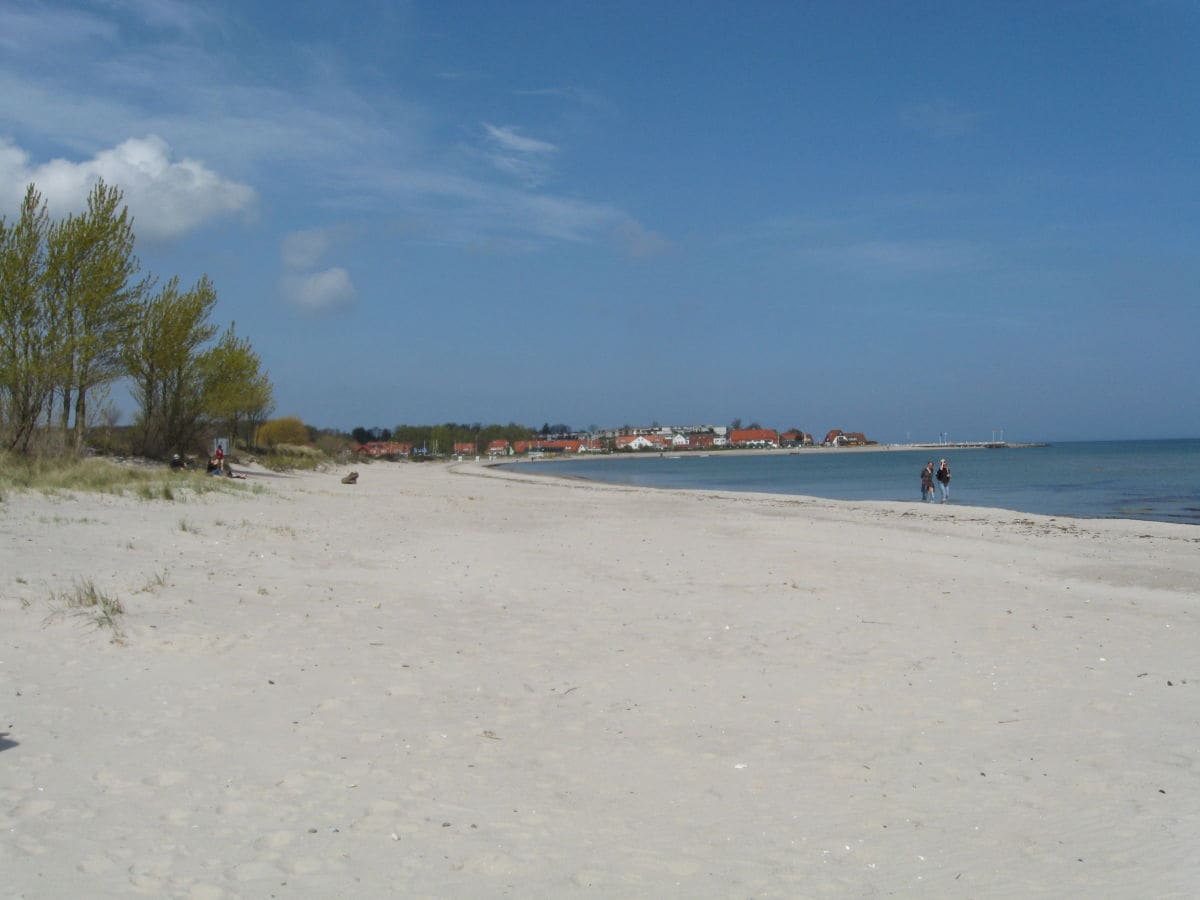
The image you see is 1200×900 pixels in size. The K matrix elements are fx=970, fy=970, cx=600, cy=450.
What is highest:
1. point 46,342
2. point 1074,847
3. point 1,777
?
point 46,342

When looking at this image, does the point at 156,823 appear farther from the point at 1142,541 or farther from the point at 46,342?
the point at 46,342

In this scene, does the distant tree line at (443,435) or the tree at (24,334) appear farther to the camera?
the distant tree line at (443,435)

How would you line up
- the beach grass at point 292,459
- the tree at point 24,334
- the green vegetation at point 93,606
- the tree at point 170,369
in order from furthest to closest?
the beach grass at point 292,459
the tree at point 170,369
the tree at point 24,334
the green vegetation at point 93,606

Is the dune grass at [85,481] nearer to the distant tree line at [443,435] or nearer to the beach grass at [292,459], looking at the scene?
the beach grass at [292,459]

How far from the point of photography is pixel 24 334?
24.7 m

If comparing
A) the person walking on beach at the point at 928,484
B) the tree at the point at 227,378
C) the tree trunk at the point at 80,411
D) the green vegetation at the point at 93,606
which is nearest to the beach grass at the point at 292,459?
the tree at the point at 227,378

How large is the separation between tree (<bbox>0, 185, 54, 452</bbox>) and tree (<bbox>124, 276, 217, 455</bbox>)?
5715 mm

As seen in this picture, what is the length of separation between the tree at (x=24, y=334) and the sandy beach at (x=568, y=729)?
12.8 meters

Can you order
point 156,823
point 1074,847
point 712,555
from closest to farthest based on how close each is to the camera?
point 156,823 → point 1074,847 → point 712,555

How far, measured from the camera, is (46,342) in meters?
25.0

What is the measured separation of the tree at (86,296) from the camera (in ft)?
82.9

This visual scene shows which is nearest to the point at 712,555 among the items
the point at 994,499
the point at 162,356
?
the point at 162,356

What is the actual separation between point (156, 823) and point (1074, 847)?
470 cm

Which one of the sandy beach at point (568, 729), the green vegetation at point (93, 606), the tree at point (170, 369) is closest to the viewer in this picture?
the sandy beach at point (568, 729)
